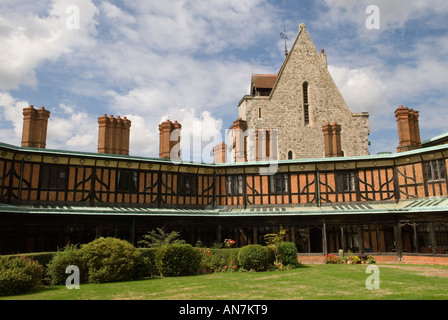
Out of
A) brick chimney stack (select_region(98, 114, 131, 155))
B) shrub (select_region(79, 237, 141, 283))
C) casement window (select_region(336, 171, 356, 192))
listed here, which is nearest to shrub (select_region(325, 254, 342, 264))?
casement window (select_region(336, 171, 356, 192))

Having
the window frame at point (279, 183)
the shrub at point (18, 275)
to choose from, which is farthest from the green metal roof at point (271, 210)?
the shrub at point (18, 275)

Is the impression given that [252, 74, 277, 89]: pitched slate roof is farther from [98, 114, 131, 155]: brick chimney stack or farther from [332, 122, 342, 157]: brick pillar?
[98, 114, 131, 155]: brick chimney stack

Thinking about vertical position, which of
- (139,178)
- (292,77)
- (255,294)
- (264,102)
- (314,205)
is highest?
(292,77)

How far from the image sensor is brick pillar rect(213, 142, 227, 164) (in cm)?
3509

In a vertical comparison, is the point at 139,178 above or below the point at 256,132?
below

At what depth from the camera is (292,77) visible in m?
34.5

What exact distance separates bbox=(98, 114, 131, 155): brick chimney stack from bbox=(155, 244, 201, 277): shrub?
395 inches

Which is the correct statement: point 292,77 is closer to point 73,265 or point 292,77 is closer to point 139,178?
point 139,178

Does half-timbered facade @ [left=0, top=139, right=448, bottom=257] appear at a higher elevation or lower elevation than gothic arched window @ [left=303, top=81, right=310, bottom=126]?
lower

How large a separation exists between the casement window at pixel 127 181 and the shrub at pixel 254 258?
29.4 feet

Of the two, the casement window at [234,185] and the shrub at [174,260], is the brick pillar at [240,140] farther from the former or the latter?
the shrub at [174,260]

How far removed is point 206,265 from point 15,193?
10.8 metres
